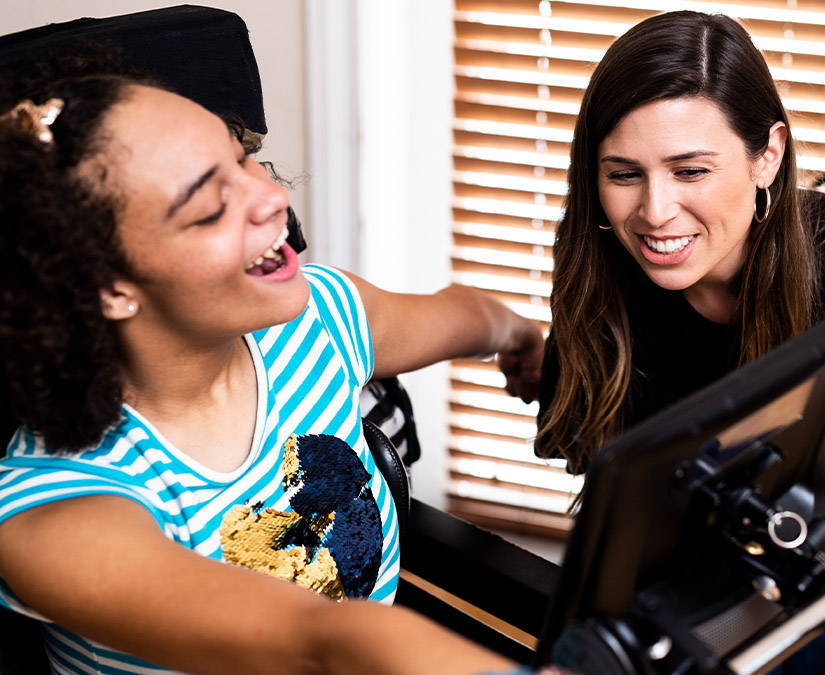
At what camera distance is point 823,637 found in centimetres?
107

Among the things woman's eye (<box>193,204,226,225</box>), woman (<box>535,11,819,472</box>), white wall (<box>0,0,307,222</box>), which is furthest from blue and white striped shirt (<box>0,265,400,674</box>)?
white wall (<box>0,0,307,222</box>)

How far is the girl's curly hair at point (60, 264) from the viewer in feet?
3.12

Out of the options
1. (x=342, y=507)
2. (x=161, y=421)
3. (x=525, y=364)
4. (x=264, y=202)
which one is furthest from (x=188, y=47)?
(x=525, y=364)

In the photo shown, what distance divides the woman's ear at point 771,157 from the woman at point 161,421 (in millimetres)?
613

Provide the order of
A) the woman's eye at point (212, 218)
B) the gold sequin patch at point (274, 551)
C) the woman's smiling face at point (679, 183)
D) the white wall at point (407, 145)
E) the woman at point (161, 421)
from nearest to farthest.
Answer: the woman at point (161, 421), the woman's eye at point (212, 218), the gold sequin patch at point (274, 551), the woman's smiling face at point (679, 183), the white wall at point (407, 145)

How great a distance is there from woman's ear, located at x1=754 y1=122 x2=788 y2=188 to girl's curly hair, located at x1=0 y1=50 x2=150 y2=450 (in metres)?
0.77

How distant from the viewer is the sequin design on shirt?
3.75ft

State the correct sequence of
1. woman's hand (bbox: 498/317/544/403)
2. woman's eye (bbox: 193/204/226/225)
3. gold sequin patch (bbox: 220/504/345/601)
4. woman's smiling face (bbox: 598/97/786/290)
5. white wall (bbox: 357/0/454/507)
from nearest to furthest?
1. woman's eye (bbox: 193/204/226/225)
2. gold sequin patch (bbox: 220/504/345/601)
3. woman's smiling face (bbox: 598/97/786/290)
4. woman's hand (bbox: 498/317/544/403)
5. white wall (bbox: 357/0/454/507)

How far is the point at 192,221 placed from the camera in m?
1.01

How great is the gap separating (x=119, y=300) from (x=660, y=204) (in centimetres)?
64

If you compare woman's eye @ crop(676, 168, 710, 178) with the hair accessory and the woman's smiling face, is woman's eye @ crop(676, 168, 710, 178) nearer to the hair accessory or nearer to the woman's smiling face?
the woman's smiling face

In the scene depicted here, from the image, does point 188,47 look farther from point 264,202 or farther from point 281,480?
point 281,480

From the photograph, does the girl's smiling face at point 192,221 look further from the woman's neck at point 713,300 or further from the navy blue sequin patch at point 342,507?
the woman's neck at point 713,300

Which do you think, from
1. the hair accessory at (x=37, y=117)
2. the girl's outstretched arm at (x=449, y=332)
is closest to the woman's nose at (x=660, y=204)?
the girl's outstretched arm at (x=449, y=332)
